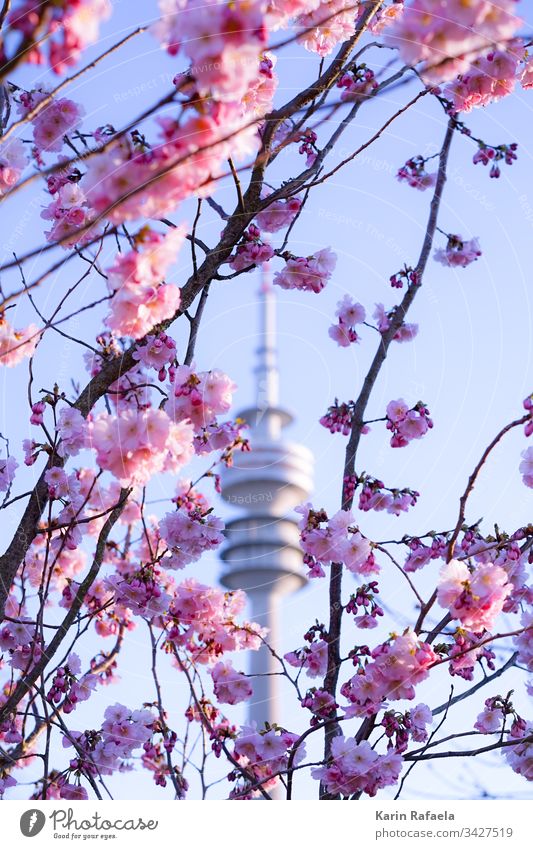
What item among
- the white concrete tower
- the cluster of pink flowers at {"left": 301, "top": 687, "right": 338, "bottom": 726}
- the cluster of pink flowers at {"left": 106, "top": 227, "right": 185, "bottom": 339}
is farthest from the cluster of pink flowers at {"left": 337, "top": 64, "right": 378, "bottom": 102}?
the white concrete tower

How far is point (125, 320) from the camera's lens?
247cm

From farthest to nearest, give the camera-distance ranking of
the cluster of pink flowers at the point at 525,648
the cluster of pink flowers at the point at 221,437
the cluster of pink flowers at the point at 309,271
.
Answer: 1. the cluster of pink flowers at the point at 309,271
2. the cluster of pink flowers at the point at 221,437
3. the cluster of pink flowers at the point at 525,648

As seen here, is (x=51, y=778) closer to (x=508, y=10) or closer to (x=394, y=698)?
(x=394, y=698)

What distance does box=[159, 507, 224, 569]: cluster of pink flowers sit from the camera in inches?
156

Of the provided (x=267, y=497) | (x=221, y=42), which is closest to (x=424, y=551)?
(x=221, y=42)

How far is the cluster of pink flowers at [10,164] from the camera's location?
3416 mm

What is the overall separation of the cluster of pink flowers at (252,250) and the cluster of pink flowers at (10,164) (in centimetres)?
90

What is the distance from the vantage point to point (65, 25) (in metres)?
1.82

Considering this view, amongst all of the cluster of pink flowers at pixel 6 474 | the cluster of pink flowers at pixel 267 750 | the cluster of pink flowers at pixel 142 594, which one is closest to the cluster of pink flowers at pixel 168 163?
the cluster of pink flowers at pixel 142 594

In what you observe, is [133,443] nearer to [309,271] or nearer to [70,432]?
[70,432]

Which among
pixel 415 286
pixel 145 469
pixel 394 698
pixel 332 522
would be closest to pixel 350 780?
pixel 394 698

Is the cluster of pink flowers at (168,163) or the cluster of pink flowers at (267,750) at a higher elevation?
the cluster of pink flowers at (168,163)

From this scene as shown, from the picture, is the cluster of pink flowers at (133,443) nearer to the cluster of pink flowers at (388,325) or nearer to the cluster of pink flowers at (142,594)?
the cluster of pink flowers at (142,594)

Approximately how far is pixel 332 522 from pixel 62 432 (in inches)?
45.9
